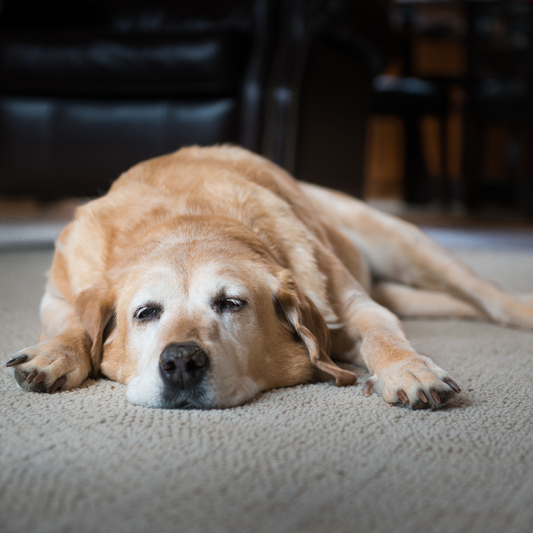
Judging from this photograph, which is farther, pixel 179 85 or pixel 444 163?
pixel 444 163

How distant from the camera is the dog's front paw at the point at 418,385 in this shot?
1244 millimetres

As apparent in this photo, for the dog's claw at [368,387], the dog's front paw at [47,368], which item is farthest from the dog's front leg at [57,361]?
the dog's claw at [368,387]

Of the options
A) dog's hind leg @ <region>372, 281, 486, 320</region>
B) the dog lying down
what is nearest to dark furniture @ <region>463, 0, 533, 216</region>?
dog's hind leg @ <region>372, 281, 486, 320</region>

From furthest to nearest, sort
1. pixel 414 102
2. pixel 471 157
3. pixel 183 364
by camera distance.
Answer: pixel 414 102
pixel 471 157
pixel 183 364

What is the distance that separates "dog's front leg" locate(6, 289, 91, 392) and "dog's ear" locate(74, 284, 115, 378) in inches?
1.0

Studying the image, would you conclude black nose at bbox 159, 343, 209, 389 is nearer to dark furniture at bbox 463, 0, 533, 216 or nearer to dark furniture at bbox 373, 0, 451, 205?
dark furniture at bbox 463, 0, 533, 216

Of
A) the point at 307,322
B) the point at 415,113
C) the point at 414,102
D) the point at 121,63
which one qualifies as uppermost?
the point at 121,63

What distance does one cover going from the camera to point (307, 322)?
150cm

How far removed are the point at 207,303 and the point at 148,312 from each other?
15cm

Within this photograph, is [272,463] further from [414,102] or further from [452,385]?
A: [414,102]

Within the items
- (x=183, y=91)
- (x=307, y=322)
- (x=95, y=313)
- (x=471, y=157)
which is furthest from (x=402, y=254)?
(x=471, y=157)

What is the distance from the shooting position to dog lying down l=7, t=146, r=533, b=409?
1.28 meters

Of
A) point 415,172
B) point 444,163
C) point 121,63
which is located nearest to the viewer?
point 121,63

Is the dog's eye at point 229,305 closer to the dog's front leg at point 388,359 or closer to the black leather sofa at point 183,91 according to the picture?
the dog's front leg at point 388,359
